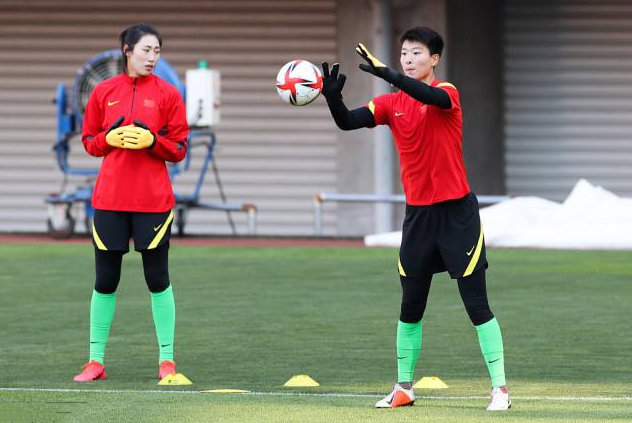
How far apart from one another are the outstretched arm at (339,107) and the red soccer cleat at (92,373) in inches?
85.3

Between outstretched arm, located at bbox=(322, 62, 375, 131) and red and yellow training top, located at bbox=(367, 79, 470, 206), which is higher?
outstretched arm, located at bbox=(322, 62, 375, 131)

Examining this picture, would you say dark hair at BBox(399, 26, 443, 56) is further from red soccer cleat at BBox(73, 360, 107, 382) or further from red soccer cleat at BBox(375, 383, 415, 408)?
red soccer cleat at BBox(73, 360, 107, 382)

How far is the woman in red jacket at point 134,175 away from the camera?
8.48 metres

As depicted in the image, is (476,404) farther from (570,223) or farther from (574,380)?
(570,223)

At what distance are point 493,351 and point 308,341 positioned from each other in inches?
127

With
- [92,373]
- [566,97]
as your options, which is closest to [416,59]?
[92,373]

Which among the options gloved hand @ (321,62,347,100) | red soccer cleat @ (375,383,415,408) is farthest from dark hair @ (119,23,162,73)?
red soccer cleat @ (375,383,415,408)

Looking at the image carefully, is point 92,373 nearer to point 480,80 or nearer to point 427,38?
point 427,38

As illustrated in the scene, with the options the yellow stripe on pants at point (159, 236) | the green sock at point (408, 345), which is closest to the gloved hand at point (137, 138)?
the yellow stripe on pants at point (159, 236)

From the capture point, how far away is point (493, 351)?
7.34 meters

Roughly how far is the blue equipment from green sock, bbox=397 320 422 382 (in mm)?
12074

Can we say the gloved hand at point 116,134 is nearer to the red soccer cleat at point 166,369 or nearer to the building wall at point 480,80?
the red soccer cleat at point 166,369

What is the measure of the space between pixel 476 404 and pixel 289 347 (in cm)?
277

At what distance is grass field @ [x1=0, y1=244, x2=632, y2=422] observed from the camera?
7352mm
